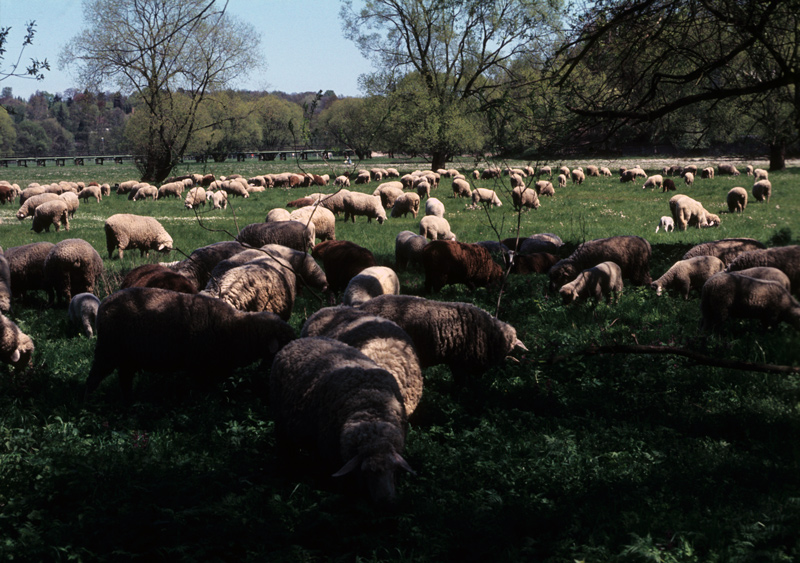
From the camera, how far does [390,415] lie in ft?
15.0

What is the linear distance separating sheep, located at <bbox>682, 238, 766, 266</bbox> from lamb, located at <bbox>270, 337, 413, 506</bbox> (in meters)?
7.83

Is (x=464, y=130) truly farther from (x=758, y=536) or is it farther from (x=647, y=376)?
(x=758, y=536)

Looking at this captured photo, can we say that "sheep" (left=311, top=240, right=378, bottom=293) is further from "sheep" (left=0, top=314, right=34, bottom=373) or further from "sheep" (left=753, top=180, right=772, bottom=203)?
"sheep" (left=753, top=180, right=772, bottom=203)

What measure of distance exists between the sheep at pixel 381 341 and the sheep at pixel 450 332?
0.40 metres

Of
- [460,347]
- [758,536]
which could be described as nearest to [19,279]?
[460,347]

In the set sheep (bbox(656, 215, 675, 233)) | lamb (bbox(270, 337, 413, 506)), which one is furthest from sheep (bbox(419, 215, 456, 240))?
lamb (bbox(270, 337, 413, 506))

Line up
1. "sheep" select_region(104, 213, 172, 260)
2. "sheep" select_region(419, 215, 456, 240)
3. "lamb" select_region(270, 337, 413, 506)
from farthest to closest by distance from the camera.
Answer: "sheep" select_region(419, 215, 456, 240) → "sheep" select_region(104, 213, 172, 260) → "lamb" select_region(270, 337, 413, 506)

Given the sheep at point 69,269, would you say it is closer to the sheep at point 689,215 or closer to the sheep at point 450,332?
the sheep at point 450,332

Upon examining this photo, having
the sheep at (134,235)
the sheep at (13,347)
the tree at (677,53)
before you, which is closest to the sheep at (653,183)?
the tree at (677,53)

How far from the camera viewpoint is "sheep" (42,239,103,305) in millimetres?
10398

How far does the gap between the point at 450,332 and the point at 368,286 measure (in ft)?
7.73

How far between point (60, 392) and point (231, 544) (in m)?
3.90

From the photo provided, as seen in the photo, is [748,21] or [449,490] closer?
[449,490]

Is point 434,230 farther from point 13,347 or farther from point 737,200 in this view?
point 13,347
